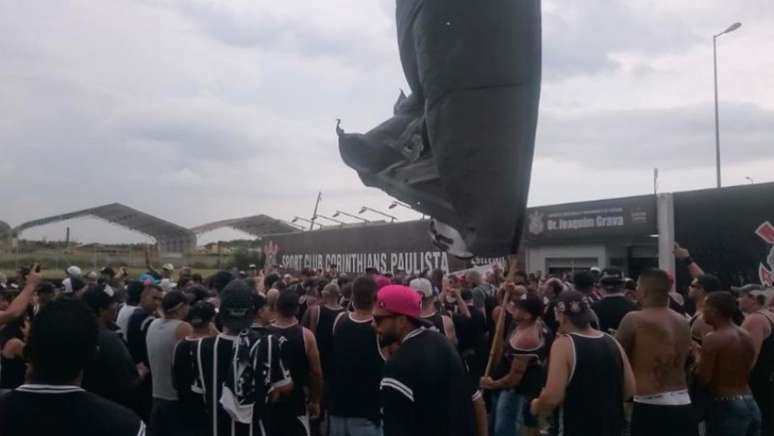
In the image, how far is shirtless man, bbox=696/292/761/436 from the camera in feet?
20.0

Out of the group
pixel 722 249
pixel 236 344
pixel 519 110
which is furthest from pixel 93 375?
pixel 722 249

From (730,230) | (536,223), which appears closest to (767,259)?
(730,230)

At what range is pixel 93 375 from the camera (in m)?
5.06

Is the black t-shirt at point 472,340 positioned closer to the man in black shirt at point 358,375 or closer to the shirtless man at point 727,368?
the man in black shirt at point 358,375

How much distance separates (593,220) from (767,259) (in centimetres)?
509

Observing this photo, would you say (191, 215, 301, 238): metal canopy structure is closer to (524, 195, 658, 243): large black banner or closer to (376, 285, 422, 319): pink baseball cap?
(524, 195, 658, 243): large black banner

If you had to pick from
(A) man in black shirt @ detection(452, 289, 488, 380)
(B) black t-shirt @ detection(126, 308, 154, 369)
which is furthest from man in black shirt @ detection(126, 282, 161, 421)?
(A) man in black shirt @ detection(452, 289, 488, 380)

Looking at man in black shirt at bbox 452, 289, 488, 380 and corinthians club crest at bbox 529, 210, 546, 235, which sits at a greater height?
corinthians club crest at bbox 529, 210, 546, 235

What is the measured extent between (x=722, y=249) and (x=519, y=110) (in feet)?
48.8

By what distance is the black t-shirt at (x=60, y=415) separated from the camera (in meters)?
2.55

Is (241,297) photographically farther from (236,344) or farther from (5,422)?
(5,422)

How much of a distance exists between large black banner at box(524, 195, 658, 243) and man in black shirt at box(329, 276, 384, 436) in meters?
13.9

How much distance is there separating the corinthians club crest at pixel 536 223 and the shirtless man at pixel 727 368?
50.6 ft

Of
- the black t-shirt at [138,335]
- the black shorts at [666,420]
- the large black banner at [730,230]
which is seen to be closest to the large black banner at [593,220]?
the large black banner at [730,230]
